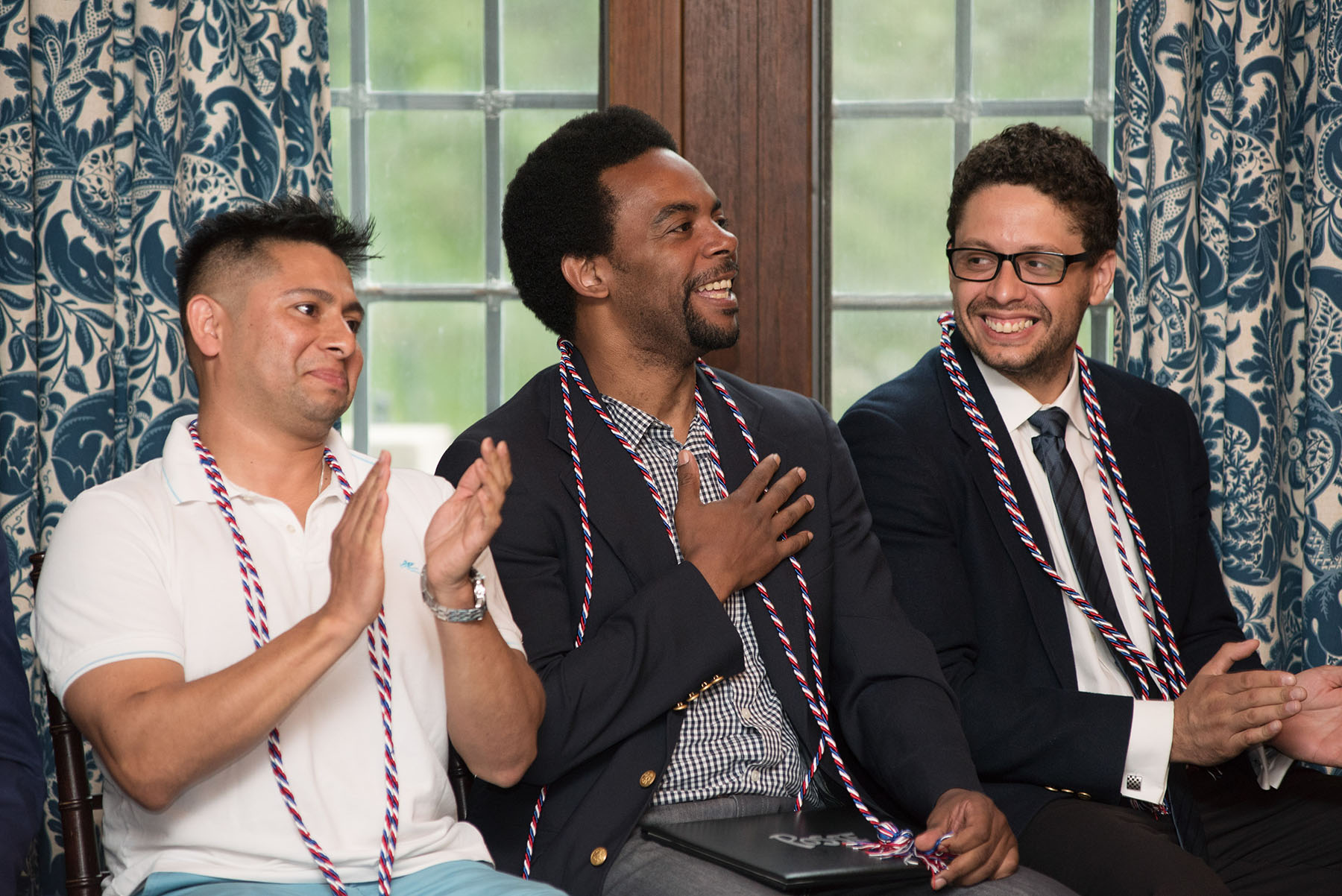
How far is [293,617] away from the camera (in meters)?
1.57

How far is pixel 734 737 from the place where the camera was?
1.88 m

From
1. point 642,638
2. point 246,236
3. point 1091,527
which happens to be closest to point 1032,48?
point 1091,527

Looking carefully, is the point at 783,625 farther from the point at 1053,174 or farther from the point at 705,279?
the point at 1053,174

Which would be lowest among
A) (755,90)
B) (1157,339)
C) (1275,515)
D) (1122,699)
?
(1122,699)

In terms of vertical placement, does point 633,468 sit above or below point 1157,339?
below

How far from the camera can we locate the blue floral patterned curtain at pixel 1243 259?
247cm

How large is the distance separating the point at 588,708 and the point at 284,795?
438 millimetres

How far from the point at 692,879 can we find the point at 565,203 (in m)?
1.14

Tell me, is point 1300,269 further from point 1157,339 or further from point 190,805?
point 190,805

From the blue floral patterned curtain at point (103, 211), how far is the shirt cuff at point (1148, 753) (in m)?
1.72

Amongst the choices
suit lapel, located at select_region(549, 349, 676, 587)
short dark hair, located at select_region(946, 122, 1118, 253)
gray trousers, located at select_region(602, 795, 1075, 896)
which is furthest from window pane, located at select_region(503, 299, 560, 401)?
gray trousers, located at select_region(602, 795, 1075, 896)

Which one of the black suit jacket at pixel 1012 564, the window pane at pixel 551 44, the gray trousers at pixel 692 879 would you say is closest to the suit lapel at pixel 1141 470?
the black suit jacket at pixel 1012 564

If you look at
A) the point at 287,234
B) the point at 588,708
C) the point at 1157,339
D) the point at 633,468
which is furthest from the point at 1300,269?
the point at 287,234

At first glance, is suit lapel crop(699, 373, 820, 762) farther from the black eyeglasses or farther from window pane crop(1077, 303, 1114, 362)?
window pane crop(1077, 303, 1114, 362)
